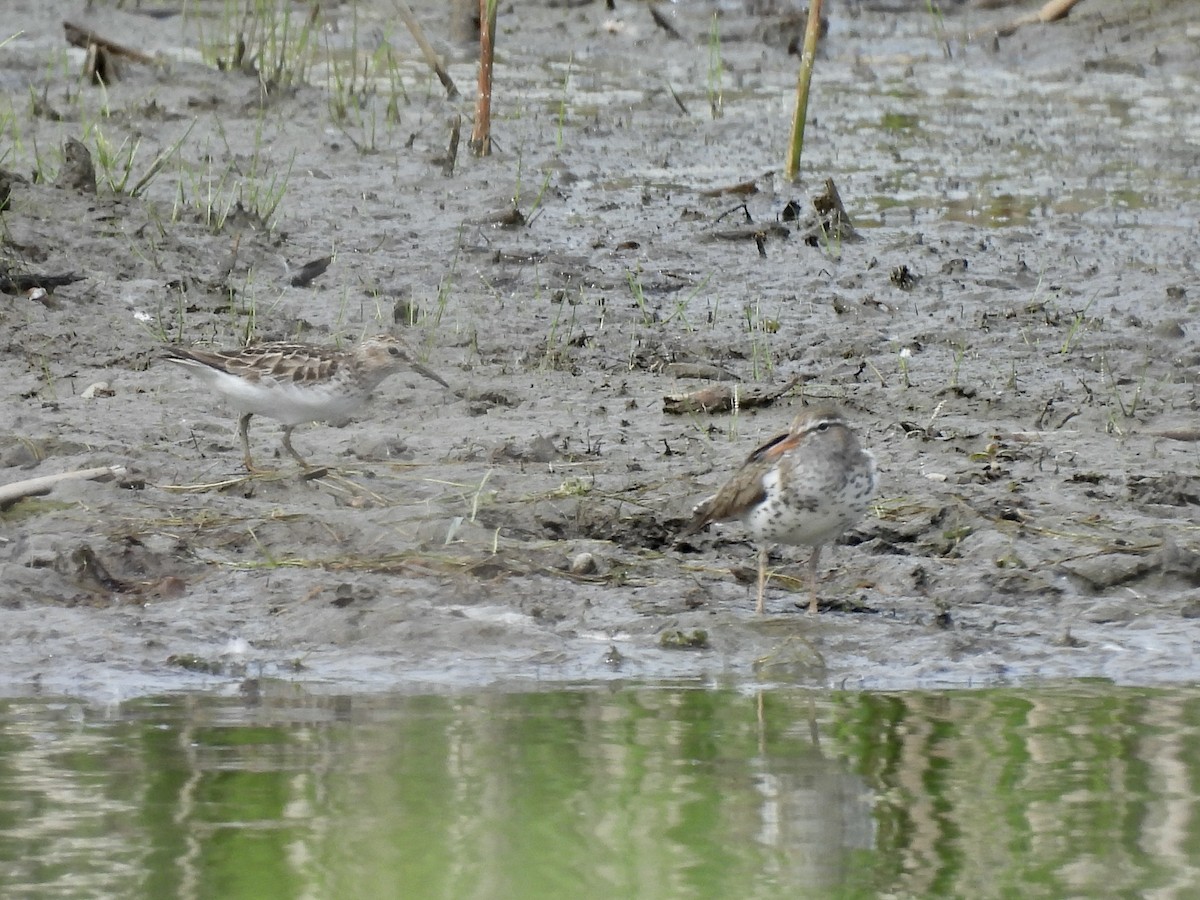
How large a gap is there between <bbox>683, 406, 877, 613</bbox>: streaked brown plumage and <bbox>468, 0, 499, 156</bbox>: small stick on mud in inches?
258

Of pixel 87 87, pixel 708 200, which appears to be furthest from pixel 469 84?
pixel 708 200

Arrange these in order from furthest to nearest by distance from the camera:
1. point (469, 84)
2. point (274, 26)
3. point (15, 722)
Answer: point (469, 84), point (274, 26), point (15, 722)

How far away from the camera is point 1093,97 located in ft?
54.6

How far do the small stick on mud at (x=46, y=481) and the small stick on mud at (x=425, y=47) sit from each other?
273 inches

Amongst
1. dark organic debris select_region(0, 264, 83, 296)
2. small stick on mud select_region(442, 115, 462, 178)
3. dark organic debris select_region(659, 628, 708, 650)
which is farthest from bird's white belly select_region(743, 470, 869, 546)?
small stick on mud select_region(442, 115, 462, 178)

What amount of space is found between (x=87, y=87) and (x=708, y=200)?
17.4ft

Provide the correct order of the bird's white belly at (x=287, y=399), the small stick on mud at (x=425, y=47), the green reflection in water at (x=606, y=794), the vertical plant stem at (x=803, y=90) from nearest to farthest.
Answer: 1. the green reflection in water at (x=606, y=794)
2. the bird's white belly at (x=287, y=399)
3. the vertical plant stem at (x=803, y=90)
4. the small stick on mud at (x=425, y=47)

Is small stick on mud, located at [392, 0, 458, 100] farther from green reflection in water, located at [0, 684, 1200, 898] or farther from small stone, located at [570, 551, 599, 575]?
green reflection in water, located at [0, 684, 1200, 898]

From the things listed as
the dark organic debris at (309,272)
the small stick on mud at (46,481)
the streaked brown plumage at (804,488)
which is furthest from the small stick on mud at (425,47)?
the streaked brown plumage at (804,488)

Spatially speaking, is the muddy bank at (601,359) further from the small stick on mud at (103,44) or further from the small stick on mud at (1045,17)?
the small stick on mud at (1045,17)

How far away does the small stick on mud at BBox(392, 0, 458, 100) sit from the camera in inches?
565

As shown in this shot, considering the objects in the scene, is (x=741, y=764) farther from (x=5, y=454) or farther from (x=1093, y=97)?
(x=1093, y=97)

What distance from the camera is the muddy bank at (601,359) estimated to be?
6836 mm

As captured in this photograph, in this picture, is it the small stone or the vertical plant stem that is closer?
the small stone
